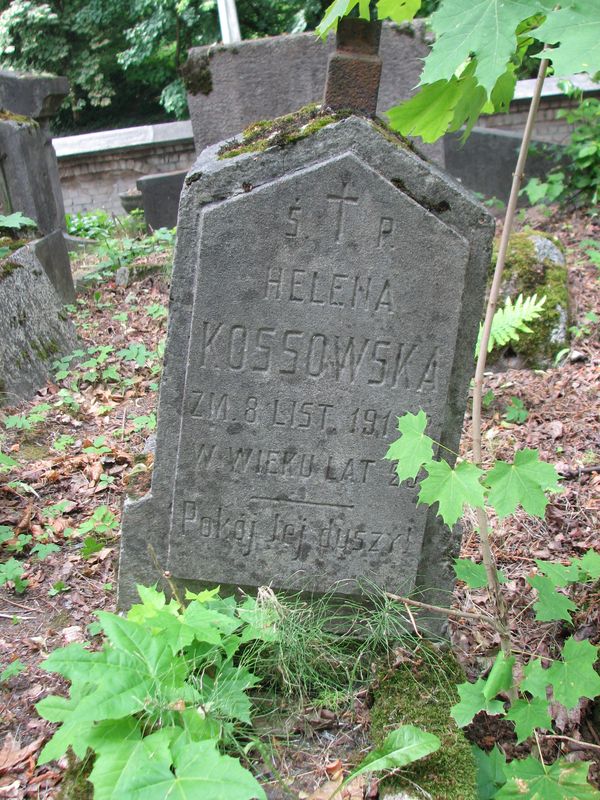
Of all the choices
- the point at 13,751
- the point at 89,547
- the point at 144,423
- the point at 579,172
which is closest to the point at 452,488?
the point at 13,751

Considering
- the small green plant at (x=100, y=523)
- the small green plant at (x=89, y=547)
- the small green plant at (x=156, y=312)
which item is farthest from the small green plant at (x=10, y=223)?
the small green plant at (x=89, y=547)

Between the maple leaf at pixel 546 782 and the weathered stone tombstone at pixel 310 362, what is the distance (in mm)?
783

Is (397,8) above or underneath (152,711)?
above

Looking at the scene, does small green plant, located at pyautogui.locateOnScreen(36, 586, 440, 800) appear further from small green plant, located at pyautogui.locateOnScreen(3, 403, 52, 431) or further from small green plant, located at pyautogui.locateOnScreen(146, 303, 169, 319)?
small green plant, located at pyautogui.locateOnScreen(146, 303, 169, 319)

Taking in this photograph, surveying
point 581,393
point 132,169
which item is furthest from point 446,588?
point 132,169

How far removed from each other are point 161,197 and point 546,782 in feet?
27.1

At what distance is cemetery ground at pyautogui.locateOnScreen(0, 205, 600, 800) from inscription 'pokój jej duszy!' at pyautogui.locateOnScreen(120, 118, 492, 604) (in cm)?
31

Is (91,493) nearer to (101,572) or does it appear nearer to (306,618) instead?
(101,572)

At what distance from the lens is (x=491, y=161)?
29.0 ft

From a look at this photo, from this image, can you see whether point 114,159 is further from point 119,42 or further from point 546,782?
point 546,782

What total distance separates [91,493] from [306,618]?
177 centimetres

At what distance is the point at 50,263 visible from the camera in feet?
21.4

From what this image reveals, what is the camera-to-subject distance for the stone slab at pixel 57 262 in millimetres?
6387

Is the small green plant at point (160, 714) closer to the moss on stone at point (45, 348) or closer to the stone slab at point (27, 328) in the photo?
the stone slab at point (27, 328)
